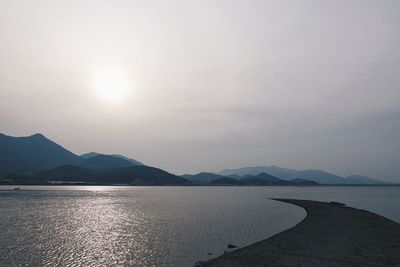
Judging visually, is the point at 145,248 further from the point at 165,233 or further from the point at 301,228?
the point at 301,228

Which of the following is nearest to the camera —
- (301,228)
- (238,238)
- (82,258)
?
(82,258)

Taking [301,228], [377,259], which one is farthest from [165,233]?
[377,259]

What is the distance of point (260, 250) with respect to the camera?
30.6 m

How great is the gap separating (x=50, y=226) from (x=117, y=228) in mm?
9171

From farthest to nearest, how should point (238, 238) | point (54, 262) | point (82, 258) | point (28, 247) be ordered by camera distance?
point (238, 238)
point (28, 247)
point (82, 258)
point (54, 262)

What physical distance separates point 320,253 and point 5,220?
149 ft

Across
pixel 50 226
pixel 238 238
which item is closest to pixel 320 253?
pixel 238 238

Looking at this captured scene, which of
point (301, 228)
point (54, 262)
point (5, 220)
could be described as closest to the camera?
point (54, 262)

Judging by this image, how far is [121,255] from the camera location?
30.1 meters

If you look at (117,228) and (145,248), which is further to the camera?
(117,228)

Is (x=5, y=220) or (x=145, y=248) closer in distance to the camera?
(x=145, y=248)

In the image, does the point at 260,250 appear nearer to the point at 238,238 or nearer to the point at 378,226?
the point at 238,238

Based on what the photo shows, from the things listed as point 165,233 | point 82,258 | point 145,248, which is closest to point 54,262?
point 82,258

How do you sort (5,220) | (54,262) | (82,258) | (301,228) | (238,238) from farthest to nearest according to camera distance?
1. (5,220)
2. (301,228)
3. (238,238)
4. (82,258)
5. (54,262)
